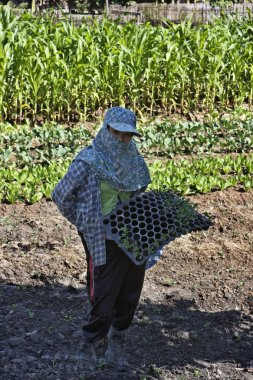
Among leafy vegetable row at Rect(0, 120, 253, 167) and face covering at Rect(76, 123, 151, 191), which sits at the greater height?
face covering at Rect(76, 123, 151, 191)

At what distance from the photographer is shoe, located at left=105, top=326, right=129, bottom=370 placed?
16.4 feet

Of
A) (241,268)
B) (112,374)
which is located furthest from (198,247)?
(112,374)

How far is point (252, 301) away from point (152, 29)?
6.48 meters

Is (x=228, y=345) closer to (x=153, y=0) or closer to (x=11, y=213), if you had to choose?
(x=11, y=213)

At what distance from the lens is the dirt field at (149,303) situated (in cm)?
505

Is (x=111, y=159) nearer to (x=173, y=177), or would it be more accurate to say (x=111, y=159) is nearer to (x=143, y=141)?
(x=173, y=177)

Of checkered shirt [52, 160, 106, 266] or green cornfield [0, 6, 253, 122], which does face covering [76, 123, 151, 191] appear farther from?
green cornfield [0, 6, 253, 122]

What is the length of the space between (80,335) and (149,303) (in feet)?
2.76

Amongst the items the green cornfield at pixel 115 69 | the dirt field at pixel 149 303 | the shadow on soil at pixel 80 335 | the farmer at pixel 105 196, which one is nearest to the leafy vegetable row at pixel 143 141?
the green cornfield at pixel 115 69

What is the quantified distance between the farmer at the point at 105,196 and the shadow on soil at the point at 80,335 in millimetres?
397

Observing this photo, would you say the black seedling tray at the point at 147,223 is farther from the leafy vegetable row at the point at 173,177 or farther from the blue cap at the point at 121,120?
the leafy vegetable row at the point at 173,177

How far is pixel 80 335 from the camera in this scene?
5391 millimetres

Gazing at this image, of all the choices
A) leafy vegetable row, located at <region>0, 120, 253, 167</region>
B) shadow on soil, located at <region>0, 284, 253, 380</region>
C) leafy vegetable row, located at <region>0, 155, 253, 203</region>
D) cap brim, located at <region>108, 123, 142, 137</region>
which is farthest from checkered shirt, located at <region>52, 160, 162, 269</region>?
leafy vegetable row, located at <region>0, 120, 253, 167</region>

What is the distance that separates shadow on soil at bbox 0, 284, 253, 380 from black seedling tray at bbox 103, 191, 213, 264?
0.90 m
